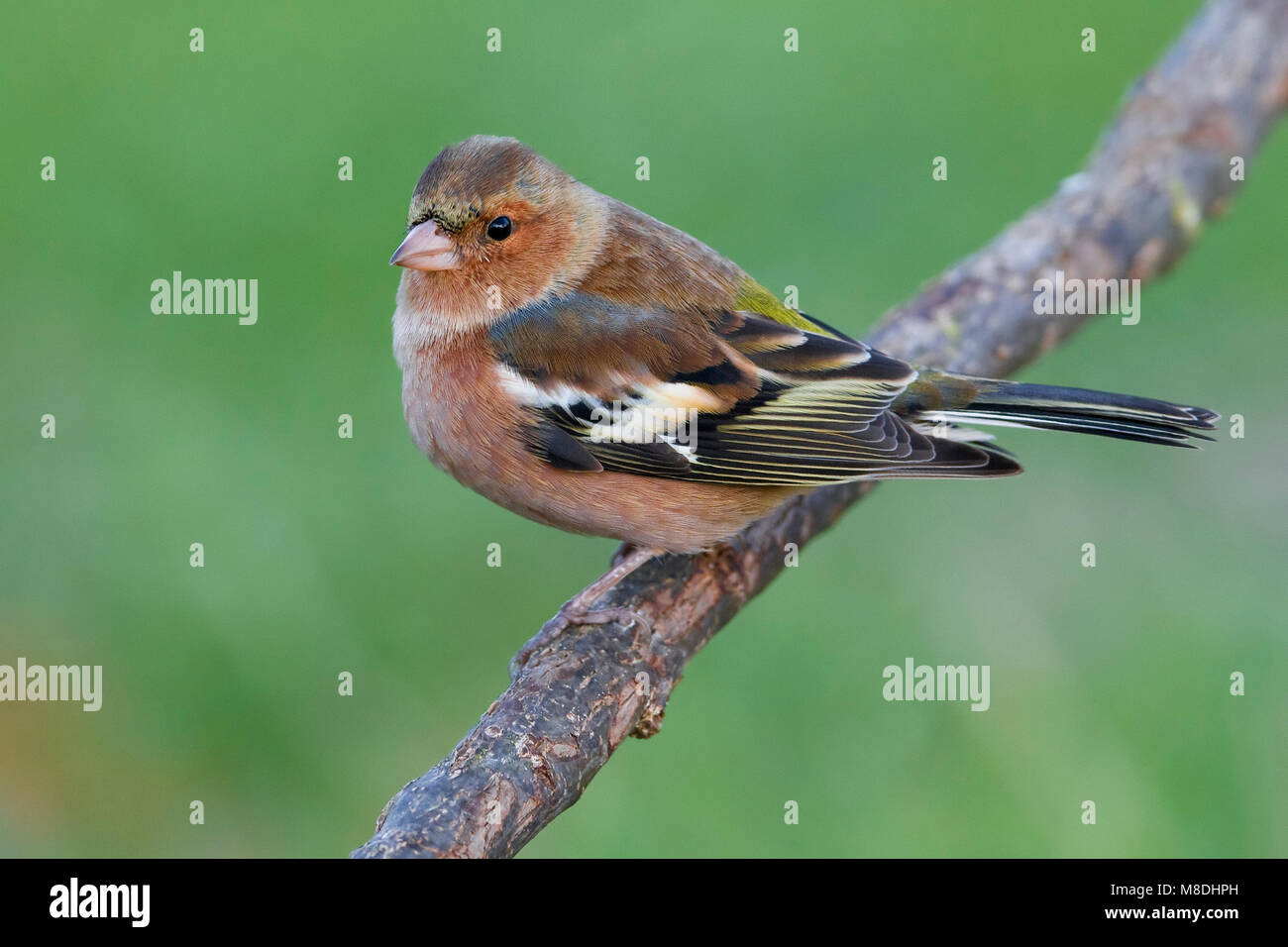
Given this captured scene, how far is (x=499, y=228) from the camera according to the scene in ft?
14.3

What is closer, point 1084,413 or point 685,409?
point 1084,413

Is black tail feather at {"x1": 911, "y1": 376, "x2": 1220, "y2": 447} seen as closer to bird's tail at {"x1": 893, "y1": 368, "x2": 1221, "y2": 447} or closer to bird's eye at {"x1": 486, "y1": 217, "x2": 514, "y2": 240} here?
bird's tail at {"x1": 893, "y1": 368, "x2": 1221, "y2": 447}

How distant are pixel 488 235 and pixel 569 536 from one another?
247 centimetres

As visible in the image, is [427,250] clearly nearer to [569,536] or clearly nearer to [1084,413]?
[1084,413]

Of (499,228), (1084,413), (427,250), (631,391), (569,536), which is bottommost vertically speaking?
(569,536)

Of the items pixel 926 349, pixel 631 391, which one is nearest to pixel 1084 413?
pixel 926 349

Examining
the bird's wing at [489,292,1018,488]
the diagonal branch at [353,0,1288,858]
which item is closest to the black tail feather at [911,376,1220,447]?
the bird's wing at [489,292,1018,488]

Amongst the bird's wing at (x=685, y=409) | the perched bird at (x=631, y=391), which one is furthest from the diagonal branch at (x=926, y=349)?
the bird's wing at (x=685, y=409)

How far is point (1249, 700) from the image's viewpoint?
5.65 metres

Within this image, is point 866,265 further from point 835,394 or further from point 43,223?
point 43,223

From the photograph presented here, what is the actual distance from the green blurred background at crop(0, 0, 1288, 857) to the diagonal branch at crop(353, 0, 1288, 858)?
68 cm

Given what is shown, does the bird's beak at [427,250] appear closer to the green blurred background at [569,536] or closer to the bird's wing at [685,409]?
the bird's wing at [685,409]

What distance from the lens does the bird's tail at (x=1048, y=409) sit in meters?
3.97

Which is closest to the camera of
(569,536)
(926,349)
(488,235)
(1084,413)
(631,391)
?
(1084,413)
